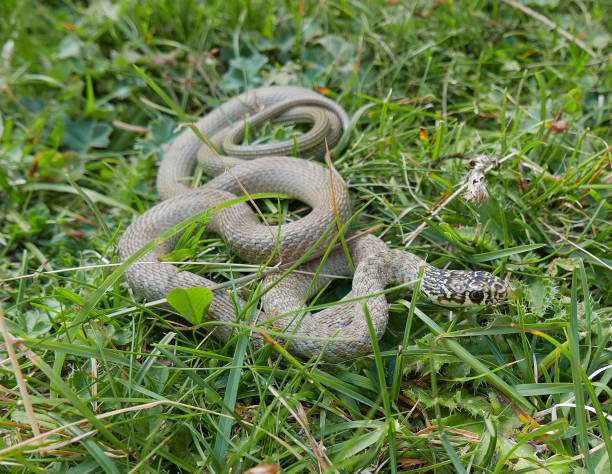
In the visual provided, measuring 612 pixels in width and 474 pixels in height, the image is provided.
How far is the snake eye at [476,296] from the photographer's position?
3102 mm

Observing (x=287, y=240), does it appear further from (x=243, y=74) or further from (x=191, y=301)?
(x=243, y=74)

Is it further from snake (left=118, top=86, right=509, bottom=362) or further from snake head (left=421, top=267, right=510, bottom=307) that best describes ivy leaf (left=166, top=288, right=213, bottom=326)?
snake head (left=421, top=267, right=510, bottom=307)

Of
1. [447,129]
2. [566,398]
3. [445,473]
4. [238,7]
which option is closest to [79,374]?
[445,473]

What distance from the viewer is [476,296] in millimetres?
3111

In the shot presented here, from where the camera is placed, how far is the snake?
3107 mm

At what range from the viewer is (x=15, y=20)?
604cm

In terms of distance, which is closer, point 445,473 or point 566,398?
point 445,473

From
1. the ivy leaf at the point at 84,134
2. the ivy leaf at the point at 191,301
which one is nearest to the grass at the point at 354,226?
the ivy leaf at the point at 84,134

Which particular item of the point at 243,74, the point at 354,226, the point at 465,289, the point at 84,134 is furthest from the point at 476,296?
the point at 84,134

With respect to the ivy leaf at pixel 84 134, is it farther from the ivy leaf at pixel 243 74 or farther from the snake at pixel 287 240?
the ivy leaf at pixel 243 74

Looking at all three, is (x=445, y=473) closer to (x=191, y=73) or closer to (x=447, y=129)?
(x=447, y=129)

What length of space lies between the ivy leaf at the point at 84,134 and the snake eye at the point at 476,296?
4.24 meters

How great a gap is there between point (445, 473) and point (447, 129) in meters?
3.19

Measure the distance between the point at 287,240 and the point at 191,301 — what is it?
1.00m
